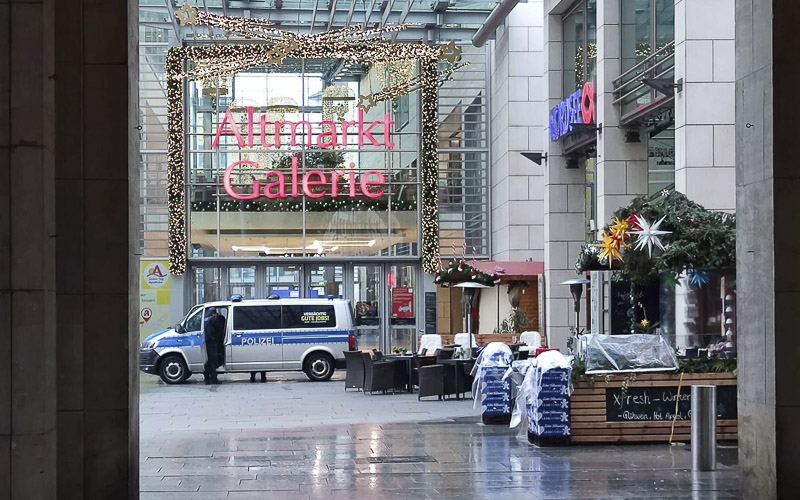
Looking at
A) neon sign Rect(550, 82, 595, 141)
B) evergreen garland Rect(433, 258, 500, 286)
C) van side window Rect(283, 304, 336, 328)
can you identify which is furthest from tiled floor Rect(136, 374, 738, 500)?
neon sign Rect(550, 82, 595, 141)

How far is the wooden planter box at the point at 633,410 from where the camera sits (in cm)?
1412

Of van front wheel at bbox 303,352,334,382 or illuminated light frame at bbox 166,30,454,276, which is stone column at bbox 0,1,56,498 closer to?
van front wheel at bbox 303,352,334,382

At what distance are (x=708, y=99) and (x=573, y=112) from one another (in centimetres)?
685

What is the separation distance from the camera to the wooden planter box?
14117 millimetres

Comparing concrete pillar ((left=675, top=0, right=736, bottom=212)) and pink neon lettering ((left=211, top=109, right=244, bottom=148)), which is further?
pink neon lettering ((left=211, top=109, right=244, bottom=148))

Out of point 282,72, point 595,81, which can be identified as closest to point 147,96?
point 282,72

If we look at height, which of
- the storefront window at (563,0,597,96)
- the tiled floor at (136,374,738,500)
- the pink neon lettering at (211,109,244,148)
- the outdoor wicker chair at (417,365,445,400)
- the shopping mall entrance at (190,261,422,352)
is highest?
the storefront window at (563,0,597,96)

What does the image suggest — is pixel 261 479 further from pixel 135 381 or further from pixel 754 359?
pixel 754 359

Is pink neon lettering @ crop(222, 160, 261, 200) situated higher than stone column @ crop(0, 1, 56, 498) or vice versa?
pink neon lettering @ crop(222, 160, 261, 200)

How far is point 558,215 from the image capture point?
89.8 ft

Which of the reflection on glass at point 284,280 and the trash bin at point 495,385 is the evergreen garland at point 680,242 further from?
the reflection on glass at point 284,280

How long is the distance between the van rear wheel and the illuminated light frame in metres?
6.52

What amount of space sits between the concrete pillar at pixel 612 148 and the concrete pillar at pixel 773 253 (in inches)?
505

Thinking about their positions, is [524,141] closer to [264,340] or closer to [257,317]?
[257,317]
